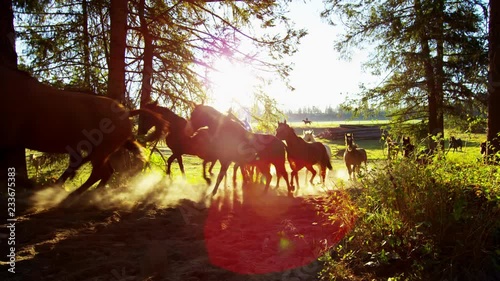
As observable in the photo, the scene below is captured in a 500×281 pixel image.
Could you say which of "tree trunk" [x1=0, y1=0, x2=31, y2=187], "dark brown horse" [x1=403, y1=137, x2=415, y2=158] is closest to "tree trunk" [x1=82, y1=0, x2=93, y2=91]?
"tree trunk" [x1=0, y1=0, x2=31, y2=187]

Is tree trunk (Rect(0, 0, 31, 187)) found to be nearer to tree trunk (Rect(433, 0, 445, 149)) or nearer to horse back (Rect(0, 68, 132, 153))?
horse back (Rect(0, 68, 132, 153))

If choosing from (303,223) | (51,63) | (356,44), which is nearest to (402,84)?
(356,44)

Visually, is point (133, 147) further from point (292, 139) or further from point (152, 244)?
point (292, 139)

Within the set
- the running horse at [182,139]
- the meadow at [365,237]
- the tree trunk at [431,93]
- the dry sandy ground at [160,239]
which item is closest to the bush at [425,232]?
the meadow at [365,237]

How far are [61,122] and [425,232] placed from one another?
18.2 feet

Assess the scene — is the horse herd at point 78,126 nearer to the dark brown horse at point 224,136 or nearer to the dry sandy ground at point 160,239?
the dark brown horse at point 224,136

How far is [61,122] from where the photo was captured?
596 cm

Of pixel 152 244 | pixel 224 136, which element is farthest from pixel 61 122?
pixel 224 136

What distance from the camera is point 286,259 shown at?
3.89m

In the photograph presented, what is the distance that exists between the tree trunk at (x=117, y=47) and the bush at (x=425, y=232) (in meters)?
6.26

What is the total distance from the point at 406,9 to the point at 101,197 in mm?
13069

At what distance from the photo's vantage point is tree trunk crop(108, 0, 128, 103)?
8.22 metres

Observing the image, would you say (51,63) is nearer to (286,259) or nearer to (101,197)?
(101,197)

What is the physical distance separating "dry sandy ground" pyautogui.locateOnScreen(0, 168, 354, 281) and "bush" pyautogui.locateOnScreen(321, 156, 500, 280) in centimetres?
39
